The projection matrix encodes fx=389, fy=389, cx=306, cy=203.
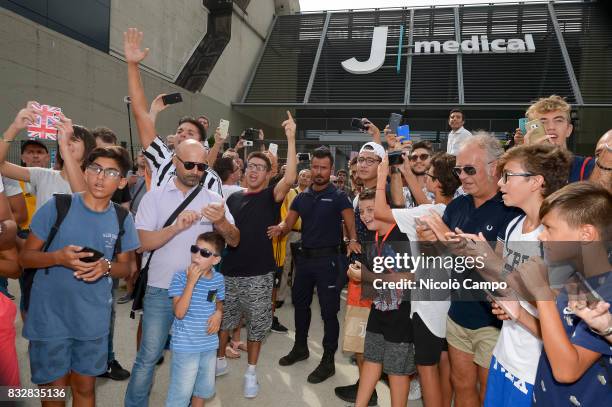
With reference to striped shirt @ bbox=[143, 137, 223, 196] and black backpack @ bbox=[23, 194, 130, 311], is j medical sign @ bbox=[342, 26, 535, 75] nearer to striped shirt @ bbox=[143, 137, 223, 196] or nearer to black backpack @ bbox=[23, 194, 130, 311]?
striped shirt @ bbox=[143, 137, 223, 196]

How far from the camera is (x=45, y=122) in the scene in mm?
2779

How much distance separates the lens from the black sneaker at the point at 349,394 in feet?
11.4

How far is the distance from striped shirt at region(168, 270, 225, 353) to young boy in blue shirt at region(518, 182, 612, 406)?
1.97m

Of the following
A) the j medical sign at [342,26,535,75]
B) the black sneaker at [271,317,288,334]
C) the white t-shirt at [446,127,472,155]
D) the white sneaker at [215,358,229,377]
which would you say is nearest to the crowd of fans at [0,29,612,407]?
the white sneaker at [215,358,229,377]

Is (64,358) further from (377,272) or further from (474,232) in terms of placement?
(474,232)

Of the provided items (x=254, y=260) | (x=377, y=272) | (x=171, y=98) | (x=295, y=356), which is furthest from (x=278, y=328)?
(x=171, y=98)

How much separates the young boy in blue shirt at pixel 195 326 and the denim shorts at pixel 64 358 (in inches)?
17.9

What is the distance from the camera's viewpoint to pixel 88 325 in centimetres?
232

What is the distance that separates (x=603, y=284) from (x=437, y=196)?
190 cm

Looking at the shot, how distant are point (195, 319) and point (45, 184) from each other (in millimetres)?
1762

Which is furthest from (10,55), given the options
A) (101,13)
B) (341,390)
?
(341,390)

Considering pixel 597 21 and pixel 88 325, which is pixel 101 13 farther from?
pixel 597 21

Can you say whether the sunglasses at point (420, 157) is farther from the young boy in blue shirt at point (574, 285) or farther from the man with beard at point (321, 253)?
the young boy in blue shirt at point (574, 285)

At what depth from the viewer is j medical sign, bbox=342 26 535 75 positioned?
19938 millimetres
